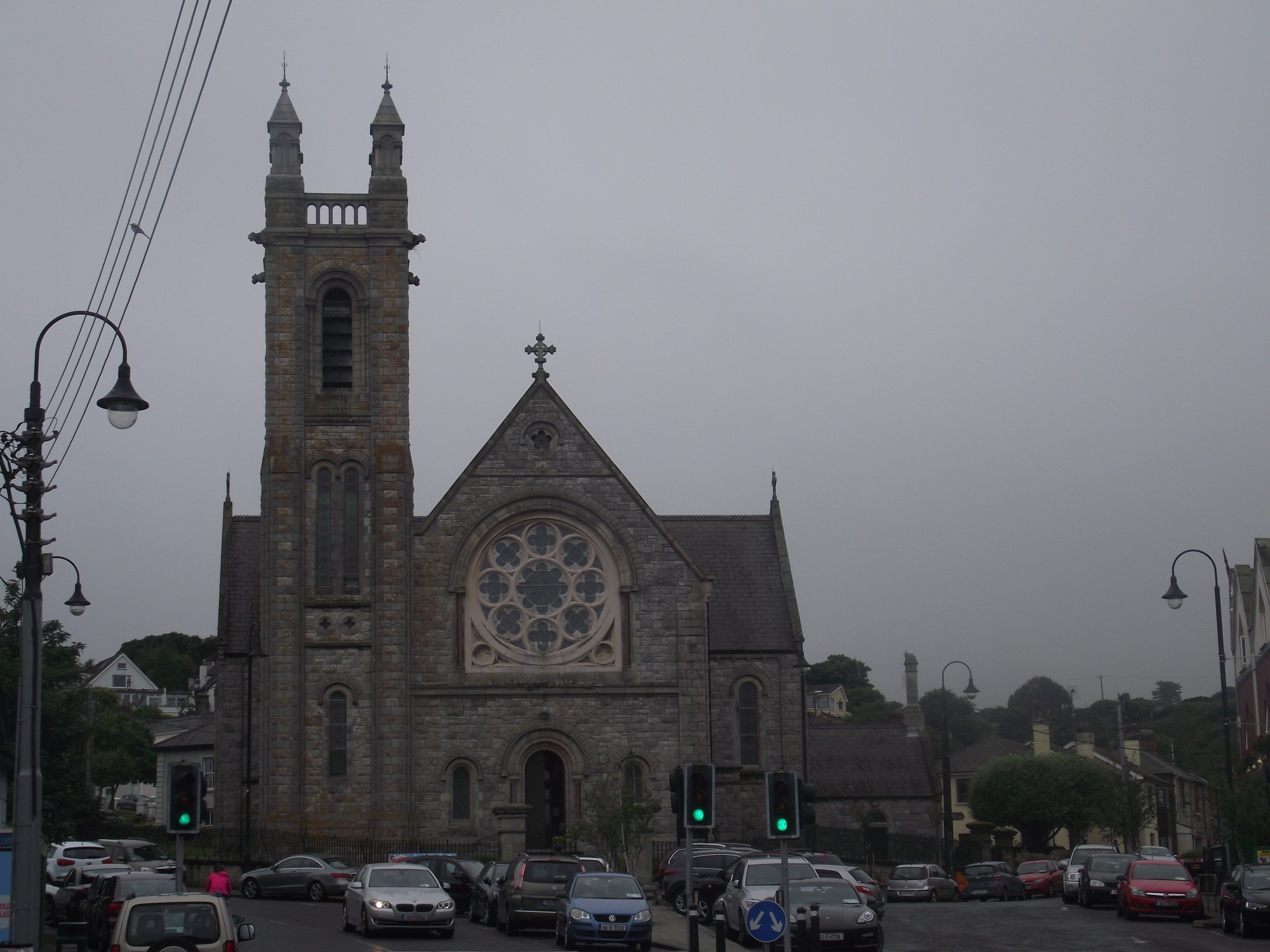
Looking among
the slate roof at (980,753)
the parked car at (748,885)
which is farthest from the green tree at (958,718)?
the parked car at (748,885)

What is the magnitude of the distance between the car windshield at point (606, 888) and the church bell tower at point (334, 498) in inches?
666

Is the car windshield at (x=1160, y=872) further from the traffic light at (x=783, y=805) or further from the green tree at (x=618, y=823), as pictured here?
the traffic light at (x=783, y=805)

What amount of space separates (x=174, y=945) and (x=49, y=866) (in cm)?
2443

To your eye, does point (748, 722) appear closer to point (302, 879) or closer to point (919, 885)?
point (919, 885)

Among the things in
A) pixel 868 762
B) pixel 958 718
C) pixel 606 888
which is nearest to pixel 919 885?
pixel 606 888

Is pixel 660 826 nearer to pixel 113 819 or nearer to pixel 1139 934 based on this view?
Answer: pixel 1139 934

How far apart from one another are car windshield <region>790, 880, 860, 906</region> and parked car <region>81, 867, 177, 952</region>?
1015cm

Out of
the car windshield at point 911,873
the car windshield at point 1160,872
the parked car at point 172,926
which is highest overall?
the parked car at point 172,926

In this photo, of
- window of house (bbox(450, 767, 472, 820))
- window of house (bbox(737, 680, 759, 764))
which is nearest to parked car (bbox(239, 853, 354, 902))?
window of house (bbox(450, 767, 472, 820))

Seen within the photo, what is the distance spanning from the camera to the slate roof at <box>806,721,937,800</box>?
61875mm

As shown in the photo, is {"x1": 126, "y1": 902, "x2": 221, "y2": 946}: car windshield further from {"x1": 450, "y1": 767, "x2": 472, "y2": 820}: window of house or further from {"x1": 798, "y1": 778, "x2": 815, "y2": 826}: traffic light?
{"x1": 450, "y1": 767, "x2": 472, "y2": 820}: window of house

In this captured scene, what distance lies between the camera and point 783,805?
68.1 feet

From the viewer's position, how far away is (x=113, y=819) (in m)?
69.2

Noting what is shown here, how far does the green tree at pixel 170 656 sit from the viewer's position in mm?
148375
